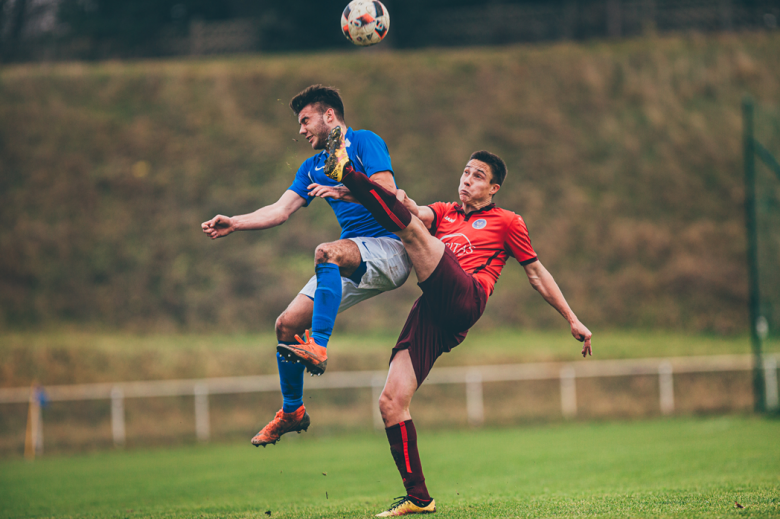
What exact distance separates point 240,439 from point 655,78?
19142mm

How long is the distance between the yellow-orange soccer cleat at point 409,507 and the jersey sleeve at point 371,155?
242 centimetres

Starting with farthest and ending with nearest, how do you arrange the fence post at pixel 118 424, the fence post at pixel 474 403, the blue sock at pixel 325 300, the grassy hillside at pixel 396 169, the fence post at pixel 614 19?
the fence post at pixel 614 19 < the grassy hillside at pixel 396 169 < the fence post at pixel 474 403 < the fence post at pixel 118 424 < the blue sock at pixel 325 300

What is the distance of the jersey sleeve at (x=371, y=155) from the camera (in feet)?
17.8

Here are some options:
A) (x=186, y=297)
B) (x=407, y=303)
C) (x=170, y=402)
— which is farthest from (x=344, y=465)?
(x=186, y=297)

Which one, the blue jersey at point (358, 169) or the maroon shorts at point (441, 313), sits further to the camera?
the blue jersey at point (358, 169)

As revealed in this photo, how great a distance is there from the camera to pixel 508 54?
90.6ft

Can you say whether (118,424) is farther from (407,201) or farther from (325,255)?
(407,201)

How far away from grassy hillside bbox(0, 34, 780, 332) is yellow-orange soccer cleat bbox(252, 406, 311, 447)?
54.1 feet

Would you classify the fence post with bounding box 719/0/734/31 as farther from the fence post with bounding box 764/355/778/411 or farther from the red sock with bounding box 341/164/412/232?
the red sock with bounding box 341/164/412/232

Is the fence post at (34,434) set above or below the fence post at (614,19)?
below

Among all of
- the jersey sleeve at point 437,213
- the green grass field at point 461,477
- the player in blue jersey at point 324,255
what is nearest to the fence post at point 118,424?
the green grass field at point 461,477

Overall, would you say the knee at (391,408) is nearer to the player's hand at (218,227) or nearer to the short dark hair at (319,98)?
the player's hand at (218,227)

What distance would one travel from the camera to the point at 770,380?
16.5 meters

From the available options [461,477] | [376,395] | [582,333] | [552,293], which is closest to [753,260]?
[376,395]
